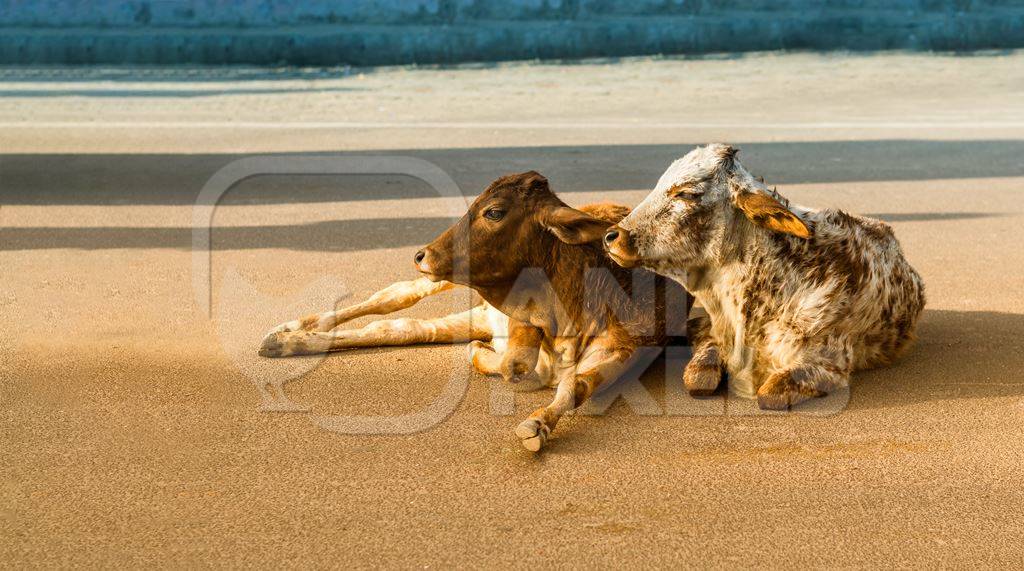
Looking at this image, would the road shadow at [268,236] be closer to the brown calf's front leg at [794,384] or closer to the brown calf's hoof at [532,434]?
the brown calf's hoof at [532,434]

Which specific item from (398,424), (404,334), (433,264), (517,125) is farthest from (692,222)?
(517,125)

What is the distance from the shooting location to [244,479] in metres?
4.71

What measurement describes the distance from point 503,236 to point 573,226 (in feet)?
0.98

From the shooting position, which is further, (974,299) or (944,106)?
(944,106)

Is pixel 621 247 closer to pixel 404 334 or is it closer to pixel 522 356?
pixel 522 356

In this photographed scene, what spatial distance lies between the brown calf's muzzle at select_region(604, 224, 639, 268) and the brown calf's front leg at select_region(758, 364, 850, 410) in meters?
0.75

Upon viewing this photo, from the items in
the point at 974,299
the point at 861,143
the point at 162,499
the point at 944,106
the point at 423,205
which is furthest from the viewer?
the point at 944,106

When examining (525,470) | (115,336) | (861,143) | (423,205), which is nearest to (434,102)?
(861,143)

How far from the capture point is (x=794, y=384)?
5172 mm

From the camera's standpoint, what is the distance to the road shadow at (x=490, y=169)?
11211mm

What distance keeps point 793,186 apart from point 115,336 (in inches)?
264

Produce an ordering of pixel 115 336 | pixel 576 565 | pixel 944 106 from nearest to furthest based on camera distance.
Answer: pixel 576 565, pixel 115 336, pixel 944 106

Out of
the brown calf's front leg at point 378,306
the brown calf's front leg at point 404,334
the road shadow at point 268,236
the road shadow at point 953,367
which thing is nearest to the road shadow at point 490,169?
the road shadow at point 268,236

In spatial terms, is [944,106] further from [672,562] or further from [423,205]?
[672,562]
